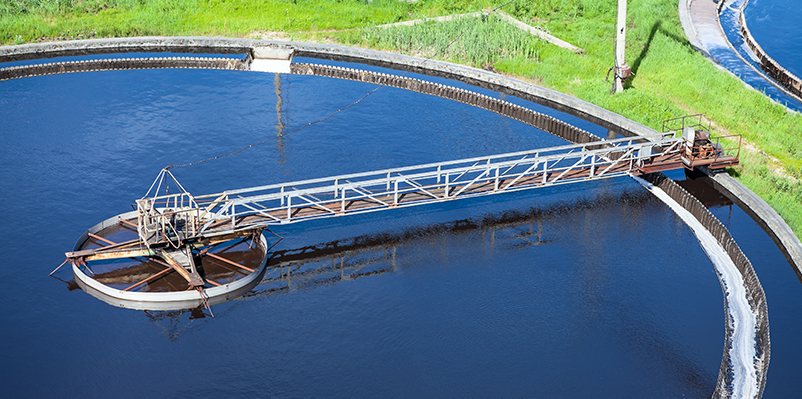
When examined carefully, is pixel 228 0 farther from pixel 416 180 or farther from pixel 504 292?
pixel 504 292

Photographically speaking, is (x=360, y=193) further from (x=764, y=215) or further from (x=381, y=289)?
(x=764, y=215)

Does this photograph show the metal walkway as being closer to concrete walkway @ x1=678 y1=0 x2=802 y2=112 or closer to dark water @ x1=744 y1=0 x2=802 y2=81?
concrete walkway @ x1=678 y1=0 x2=802 y2=112

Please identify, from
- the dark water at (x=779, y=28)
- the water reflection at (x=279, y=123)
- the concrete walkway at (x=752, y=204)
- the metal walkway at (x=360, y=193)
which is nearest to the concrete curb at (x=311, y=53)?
the water reflection at (x=279, y=123)

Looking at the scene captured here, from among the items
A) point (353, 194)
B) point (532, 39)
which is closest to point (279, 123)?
point (353, 194)

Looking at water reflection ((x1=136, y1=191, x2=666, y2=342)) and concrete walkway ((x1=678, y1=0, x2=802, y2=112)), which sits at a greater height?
concrete walkway ((x1=678, y1=0, x2=802, y2=112))

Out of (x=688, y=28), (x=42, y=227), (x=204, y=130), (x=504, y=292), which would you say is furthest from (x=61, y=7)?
(x=688, y=28)

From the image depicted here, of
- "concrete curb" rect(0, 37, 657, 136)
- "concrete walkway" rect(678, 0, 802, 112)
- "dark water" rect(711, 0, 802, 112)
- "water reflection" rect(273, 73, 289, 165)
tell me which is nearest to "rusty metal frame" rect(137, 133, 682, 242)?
"water reflection" rect(273, 73, 289, 165)
